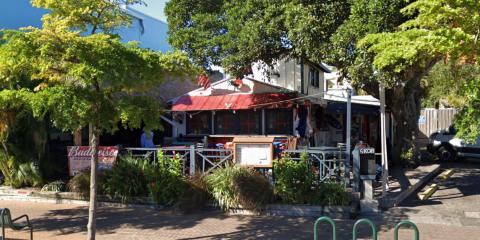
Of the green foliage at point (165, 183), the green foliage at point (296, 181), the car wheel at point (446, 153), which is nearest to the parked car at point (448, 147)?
the car wheel at point (446, 153)

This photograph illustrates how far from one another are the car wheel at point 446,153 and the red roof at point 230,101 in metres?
7.76

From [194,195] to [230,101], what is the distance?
6734 millimetres

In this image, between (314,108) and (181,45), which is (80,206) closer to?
(181,45)

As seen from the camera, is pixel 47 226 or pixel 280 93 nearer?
pixel 47 226

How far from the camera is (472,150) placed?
1589 cm

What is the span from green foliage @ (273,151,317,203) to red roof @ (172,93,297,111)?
5.33 metres

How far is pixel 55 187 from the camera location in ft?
34.7

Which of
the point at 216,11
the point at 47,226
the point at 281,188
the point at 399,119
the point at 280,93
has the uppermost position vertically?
the point at 216,11

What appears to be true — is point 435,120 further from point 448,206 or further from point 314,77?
point 448,206

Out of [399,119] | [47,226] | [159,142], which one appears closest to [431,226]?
[399,119]

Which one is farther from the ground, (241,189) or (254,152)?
(254,152)

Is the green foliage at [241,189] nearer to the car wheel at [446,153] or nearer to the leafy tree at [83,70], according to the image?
the leafy tree at [83,70]

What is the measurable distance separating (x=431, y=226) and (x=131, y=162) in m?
7.32

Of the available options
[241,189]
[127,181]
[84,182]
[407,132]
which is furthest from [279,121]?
[84,182]
